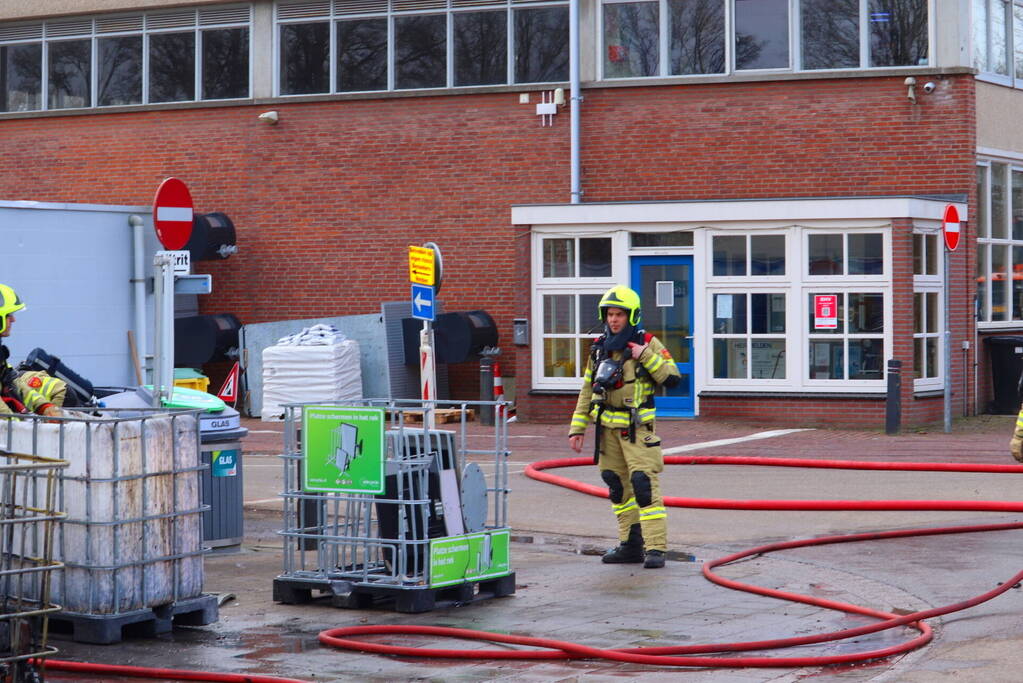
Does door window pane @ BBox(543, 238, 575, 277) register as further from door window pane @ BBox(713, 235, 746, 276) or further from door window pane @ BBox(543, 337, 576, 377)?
door window pane @ BBox(713, 235, 746, 276)


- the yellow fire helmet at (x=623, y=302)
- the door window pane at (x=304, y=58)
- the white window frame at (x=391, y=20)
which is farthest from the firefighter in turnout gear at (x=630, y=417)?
the door window pane at (x=304, y=58)

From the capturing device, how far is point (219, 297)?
2678 cm

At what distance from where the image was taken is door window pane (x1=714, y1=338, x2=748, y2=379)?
2194cm

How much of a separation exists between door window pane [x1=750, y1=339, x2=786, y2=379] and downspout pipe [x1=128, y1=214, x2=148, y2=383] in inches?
332

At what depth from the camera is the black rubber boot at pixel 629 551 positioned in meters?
10.7

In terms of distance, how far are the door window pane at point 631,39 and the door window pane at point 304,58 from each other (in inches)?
192

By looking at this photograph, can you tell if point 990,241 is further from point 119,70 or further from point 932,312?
point 119,70

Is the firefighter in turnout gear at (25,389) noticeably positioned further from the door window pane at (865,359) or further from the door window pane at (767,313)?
the door window pane at (865,359)

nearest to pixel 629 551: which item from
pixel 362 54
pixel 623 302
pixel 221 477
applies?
pixel 623 302

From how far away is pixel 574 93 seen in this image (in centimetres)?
2386

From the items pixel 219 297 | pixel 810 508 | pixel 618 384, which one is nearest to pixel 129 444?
pixel 618 384

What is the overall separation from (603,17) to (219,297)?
8199mm

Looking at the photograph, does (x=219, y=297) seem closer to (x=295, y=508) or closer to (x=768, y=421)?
(x=768, y=421)

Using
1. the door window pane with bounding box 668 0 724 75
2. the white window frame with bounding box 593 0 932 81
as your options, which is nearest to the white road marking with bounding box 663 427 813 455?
the white window frame with bounding box 593 0 932 81
